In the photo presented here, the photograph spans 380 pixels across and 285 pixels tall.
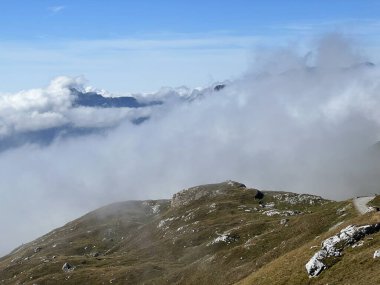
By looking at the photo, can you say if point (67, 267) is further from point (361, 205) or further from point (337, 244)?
point (337, 244)

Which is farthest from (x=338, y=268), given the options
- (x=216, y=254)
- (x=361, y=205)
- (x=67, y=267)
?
(x=67, y=267)

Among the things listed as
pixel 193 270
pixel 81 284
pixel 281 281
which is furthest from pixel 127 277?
pixel 281 281

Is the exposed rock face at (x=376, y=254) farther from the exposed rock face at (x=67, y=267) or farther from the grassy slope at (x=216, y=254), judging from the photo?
the exposed rock face at (x=67, y=267)

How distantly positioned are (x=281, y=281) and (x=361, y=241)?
12884 millimetres

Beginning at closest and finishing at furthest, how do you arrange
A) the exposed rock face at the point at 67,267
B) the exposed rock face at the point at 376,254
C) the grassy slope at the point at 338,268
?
1. the grassy slope at the point at 338,268
2. the exposed rock face at the point at 376,254
3. the exposed rock face at the point at 67,267

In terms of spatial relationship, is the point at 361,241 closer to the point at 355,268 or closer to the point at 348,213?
the point at 355,268

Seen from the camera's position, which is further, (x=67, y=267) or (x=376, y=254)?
(x=67, y=267)

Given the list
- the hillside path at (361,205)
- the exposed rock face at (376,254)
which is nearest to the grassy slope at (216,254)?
the hillside path at (361,205)

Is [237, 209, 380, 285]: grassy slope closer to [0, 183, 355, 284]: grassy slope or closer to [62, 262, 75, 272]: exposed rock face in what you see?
[0, 183, 355, 284]: grassy slope

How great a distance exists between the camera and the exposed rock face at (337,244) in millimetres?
63000

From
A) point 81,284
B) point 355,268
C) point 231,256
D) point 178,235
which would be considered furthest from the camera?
point 178,235

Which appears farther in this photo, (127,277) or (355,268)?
(127,277)

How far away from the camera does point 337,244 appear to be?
6569 centimetres

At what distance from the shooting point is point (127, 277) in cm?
14175
